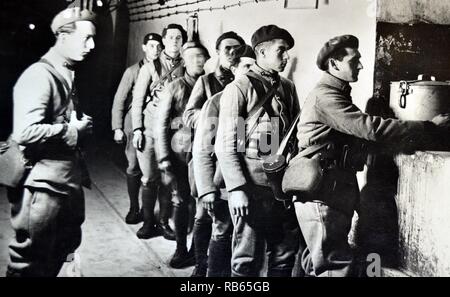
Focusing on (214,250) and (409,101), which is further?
(214,250)

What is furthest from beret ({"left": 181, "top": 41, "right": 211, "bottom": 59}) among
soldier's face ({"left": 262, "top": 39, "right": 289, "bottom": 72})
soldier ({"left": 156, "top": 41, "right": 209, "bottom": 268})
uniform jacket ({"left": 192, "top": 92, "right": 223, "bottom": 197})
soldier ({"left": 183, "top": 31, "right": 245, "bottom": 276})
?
soldier's face ({"left": 262, "top": 39, "right": 289, "bottom": 72})

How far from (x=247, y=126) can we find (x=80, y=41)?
1.27 m

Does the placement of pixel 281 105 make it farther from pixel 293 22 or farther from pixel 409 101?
pixel 409 101

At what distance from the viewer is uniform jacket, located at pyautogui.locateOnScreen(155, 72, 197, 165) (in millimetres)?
3494

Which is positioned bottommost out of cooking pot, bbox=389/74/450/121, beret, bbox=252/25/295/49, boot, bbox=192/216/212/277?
boot, bbox=192/216/212/277

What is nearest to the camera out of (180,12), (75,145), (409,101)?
(409,101)

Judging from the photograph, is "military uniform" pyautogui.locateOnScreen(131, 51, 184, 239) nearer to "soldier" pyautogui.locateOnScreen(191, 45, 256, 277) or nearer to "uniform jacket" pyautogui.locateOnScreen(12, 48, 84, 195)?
"soldier" pyautogui.locateOnScreen(191, 45, 256, 277)

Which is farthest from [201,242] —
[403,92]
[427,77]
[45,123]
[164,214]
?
[427,77]

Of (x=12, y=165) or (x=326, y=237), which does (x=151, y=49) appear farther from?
(x=326, y=237)

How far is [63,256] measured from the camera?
3299mm

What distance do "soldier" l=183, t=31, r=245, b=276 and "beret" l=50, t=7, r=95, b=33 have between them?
3.00ft

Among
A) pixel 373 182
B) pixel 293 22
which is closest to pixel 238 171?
pixel 373 182

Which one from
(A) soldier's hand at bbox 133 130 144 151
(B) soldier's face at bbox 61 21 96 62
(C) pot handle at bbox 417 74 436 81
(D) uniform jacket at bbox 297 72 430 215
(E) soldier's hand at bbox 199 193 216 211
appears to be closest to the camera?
(D) uniform jacket at bbox 297 72 430 215

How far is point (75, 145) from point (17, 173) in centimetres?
42
